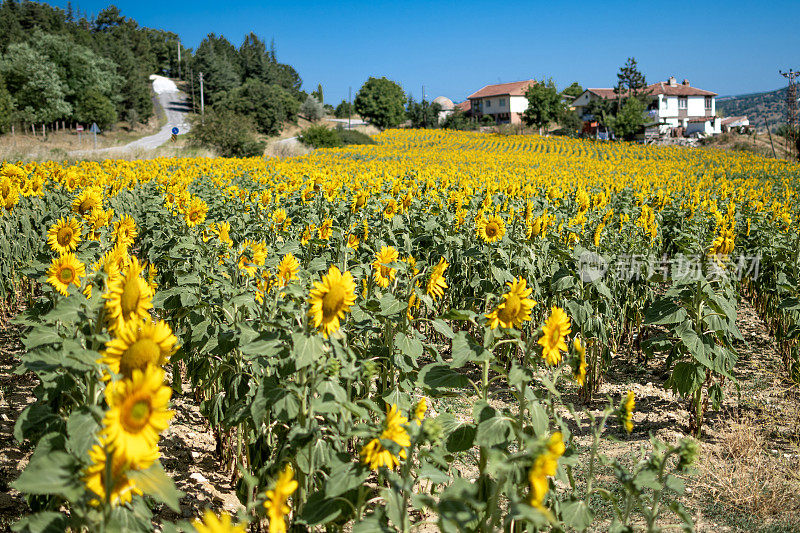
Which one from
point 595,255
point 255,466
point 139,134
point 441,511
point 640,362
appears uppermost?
point 139,134

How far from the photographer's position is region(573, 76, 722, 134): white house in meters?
77.2

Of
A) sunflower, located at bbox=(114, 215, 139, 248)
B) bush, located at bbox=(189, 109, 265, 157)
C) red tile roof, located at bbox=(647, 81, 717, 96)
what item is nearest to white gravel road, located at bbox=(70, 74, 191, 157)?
bush, located at bbox=(189, 109, 265, 157)

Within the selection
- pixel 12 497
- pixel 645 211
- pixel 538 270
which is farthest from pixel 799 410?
pixel 12 497

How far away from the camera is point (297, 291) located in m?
2.29

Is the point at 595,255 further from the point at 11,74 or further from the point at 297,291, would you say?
the point at 11,74

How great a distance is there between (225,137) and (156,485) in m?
29.6

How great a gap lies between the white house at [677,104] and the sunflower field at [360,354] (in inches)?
3070

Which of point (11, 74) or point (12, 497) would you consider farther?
point (11, 74)

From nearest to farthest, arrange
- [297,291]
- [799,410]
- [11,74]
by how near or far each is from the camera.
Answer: [297,291]
[799,410]
[11,74]

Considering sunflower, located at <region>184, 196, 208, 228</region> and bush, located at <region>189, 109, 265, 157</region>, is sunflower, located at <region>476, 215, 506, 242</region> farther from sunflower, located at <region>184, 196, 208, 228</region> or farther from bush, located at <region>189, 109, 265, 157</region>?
bush, located at <region>189, 109, 265, 157</region>

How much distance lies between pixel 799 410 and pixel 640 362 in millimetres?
1668

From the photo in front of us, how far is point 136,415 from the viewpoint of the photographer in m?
1.37

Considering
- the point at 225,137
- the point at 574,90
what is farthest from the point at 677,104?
the point at 225,137

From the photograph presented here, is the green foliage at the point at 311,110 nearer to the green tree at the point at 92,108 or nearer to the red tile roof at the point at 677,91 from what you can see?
the green tree at the point at 92,108
